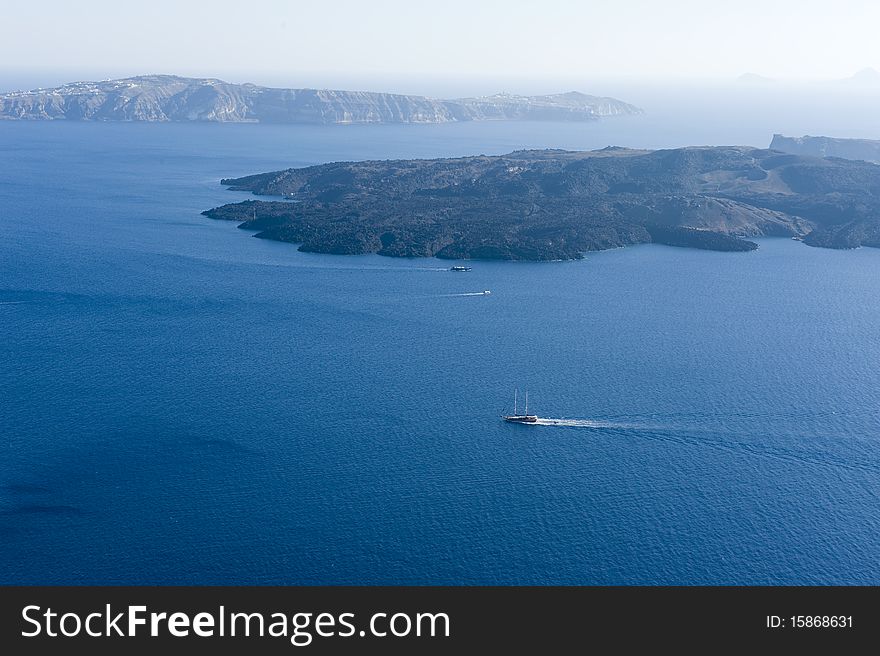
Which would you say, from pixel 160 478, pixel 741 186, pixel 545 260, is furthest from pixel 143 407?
pixel 741 186

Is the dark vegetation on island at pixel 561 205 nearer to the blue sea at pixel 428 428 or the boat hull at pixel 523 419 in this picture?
the blue sea at pixel 428 428

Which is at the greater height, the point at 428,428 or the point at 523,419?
the point at 523,419

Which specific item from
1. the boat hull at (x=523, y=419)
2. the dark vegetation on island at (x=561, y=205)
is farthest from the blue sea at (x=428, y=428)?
the dark vegetation on island at (x=561, y=205)

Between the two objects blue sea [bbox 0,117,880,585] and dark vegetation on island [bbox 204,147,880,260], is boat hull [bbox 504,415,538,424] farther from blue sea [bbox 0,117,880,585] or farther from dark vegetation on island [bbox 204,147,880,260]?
dark vegetation on island [bbox 204,147,880,260]

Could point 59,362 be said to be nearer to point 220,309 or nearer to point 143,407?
point 143,407

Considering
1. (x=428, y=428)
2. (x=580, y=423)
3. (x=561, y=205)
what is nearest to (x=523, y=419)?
(x=580, y=423)

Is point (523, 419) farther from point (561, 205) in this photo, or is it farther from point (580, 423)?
point (561, 205)
